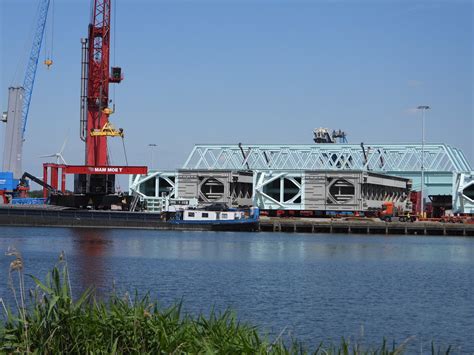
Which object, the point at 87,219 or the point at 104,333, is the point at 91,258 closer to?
the point at 104,333

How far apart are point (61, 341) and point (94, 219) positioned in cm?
9358

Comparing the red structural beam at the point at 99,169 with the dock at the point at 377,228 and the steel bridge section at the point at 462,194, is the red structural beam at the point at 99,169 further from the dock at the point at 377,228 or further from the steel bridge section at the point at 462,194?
the steel bridge section at the point at 462,194

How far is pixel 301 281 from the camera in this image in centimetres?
4572

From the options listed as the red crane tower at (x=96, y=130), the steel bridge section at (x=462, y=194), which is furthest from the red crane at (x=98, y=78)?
the steel bridge section at (x=462, y=194)

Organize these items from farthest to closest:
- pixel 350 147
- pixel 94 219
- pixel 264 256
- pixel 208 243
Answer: pixel 350 147, pixel 94 219, pixel 208 243, pixel 264 256

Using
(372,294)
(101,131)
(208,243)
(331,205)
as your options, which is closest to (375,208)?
(331,205)

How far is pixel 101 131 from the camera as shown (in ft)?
362

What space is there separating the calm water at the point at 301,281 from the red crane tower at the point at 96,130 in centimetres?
3127

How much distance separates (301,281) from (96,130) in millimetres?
69429

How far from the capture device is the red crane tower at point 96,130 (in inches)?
4328

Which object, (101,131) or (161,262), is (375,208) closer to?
(101,131)

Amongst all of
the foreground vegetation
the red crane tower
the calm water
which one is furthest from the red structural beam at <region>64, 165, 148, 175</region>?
the foreground vegetation

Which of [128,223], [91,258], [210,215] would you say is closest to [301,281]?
[91,258]

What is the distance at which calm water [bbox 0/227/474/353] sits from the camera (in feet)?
100
